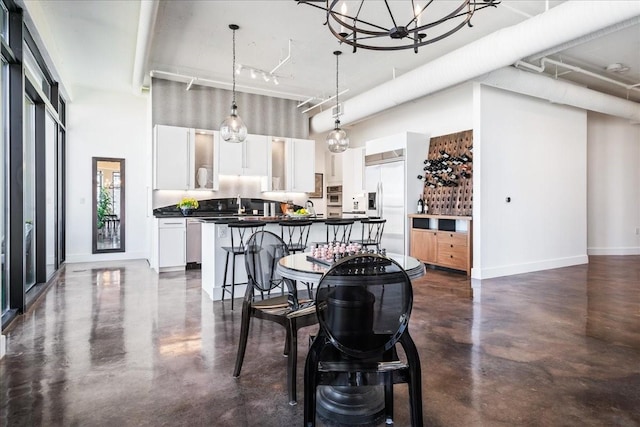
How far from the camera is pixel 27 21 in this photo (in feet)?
12.8

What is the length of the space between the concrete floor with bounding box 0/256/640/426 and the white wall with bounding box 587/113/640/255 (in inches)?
156

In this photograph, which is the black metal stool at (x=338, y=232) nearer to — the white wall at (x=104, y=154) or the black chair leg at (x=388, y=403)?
the black chair leg at (x=388, y=403)

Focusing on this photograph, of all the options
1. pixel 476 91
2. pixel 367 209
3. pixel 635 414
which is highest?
pixel 476 91

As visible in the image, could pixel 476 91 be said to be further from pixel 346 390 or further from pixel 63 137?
pixel 63 137

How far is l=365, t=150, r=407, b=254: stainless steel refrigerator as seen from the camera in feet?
22.9

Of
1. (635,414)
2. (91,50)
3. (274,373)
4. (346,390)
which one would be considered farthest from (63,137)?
(635,414)

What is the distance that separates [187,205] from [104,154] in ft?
8.10

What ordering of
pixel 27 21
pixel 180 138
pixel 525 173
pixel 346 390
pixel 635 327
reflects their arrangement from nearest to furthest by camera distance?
pixel 346 390, pixel 635 327, pixel 27 21, pixel 525 173, pixel 180 138

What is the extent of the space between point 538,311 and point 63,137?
7.98 m

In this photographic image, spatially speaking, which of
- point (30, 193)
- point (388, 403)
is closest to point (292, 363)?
point (388, 403)

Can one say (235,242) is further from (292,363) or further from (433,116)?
(433,116)

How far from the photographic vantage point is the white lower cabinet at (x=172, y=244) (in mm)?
6305

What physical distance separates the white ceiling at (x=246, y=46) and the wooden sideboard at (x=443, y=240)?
257 centimetres

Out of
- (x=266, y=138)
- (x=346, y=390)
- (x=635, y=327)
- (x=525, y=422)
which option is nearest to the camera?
(x=525, y=422)
